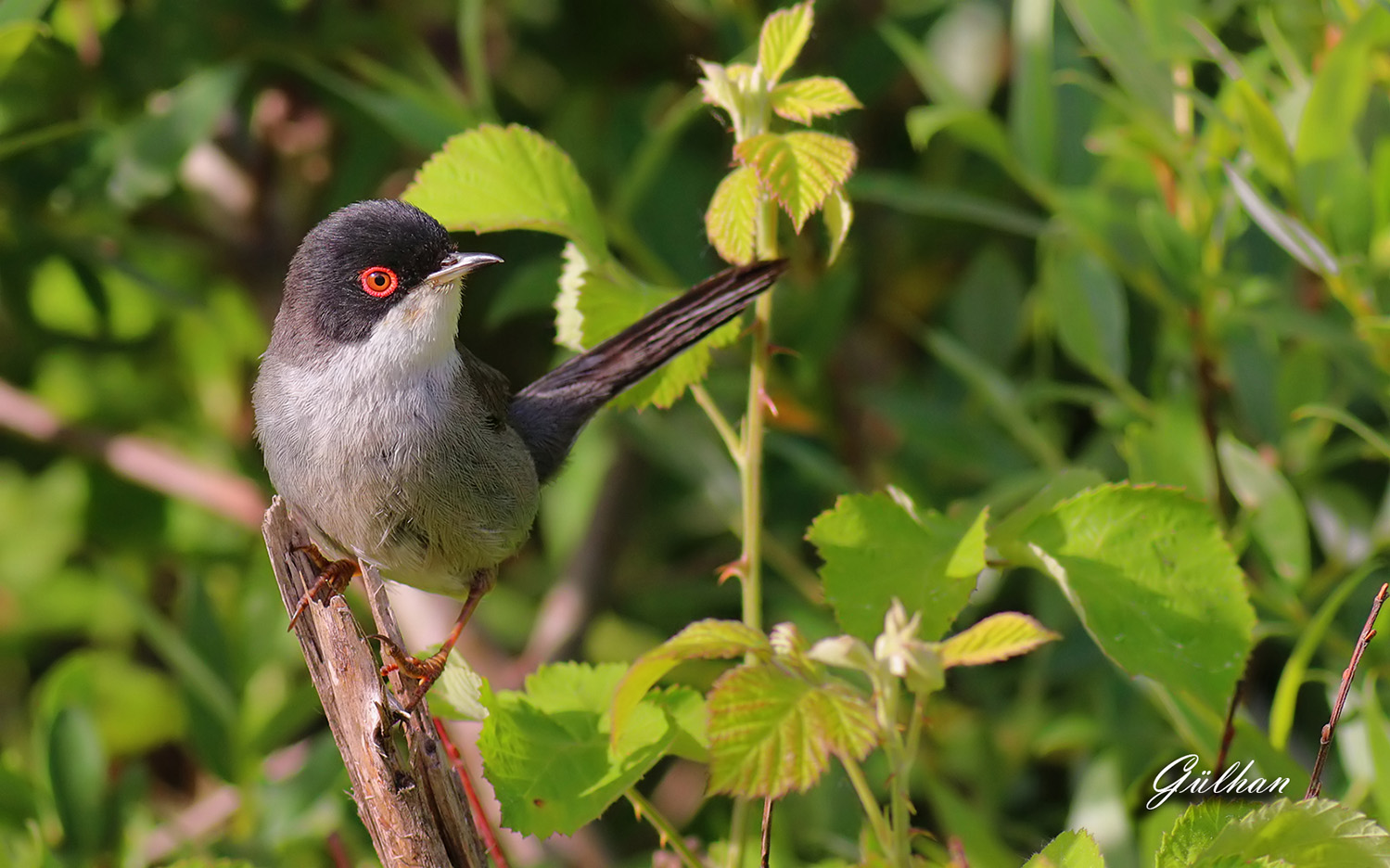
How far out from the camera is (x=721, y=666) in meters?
3.55

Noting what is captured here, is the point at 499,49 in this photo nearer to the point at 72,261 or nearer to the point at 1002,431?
the point at 72,261

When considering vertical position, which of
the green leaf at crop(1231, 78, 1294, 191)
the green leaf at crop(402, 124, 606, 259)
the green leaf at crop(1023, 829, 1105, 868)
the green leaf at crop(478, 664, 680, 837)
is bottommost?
the green leaf at crop(1023, 829, 1105, 868)

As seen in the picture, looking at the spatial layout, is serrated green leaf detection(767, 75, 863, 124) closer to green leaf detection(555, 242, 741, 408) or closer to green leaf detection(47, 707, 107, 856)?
green leaf detection(555, 242, 741, 408)

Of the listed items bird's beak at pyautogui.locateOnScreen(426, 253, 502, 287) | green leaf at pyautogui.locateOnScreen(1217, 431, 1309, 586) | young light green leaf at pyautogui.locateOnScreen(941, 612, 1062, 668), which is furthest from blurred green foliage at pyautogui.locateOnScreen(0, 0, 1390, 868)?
bird's beak at pyautogui.locateOnScreen(426, 253, 502, 287)

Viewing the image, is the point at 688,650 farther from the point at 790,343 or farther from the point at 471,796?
the point at 790,343

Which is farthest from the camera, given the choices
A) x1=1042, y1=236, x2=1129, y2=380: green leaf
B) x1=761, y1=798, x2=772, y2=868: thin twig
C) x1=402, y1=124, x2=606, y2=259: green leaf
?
x1=1042, y1=236, x2=1129, y2=380: green leaf

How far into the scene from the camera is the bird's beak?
2314mm

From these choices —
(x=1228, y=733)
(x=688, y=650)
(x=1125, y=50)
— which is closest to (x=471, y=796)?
(x=688, y=650)

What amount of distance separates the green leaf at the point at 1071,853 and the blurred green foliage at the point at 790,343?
0.04 ft

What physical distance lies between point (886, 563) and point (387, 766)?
0.72 m

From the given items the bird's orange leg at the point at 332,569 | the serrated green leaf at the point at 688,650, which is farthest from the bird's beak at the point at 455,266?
the serrated green leaf at the point at 688,650

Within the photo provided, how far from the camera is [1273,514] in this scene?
2260 millimetres

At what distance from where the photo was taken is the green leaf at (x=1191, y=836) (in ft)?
4.81

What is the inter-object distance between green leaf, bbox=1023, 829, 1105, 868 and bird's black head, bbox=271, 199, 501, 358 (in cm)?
137
